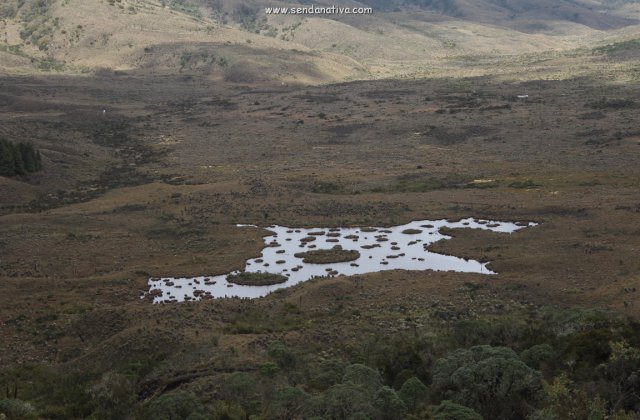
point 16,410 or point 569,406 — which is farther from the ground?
point 569,406

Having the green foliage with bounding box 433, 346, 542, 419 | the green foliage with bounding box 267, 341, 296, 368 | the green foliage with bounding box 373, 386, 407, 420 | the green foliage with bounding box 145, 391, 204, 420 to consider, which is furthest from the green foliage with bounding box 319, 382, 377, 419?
the green foliage with bounding box 267, 341, 296, 368

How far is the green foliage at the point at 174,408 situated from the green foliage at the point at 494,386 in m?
8.43

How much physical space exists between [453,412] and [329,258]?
30.2m

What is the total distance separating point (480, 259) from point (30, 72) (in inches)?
5713

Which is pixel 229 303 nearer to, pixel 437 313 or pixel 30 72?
pixel 437 313

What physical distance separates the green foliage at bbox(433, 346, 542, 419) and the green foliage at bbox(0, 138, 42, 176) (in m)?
59.2

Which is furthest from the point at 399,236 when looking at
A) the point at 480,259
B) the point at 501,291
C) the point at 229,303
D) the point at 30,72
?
the point at 30,72

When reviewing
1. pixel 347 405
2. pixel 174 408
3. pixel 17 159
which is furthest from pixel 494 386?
pixel 17 159

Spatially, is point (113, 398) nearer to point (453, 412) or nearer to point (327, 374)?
point (327, 374)

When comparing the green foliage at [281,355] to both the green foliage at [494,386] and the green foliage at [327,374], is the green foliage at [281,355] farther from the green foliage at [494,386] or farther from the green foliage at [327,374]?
the green foliage at [494,386]

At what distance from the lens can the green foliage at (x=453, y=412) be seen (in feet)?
66.9

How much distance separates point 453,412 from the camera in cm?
2062

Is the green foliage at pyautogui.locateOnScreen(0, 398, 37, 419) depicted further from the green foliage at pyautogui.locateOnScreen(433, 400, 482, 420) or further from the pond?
the pond

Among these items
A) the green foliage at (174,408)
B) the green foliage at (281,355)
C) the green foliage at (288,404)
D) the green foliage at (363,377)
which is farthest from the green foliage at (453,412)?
the green foliage at (281,355)
